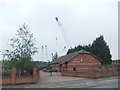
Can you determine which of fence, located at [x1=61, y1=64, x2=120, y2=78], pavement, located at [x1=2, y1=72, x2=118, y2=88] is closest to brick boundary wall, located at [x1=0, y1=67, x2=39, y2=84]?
pavement, located at [x1=2, y1=72, x2=118, y2=88]

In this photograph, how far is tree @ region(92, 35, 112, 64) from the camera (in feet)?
175

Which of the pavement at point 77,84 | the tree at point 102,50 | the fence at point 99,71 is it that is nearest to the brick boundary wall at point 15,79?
the pavement at point 77,84

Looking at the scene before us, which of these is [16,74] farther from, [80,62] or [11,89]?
[80,62]

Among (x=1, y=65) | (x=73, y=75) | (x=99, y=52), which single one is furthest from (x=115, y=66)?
(x=99, y=52)

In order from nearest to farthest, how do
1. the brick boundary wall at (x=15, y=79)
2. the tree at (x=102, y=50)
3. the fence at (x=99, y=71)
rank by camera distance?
the brick boundary wall at (x=15, y=79)
the fence at (x=99, y=71)
the tree at (x=102, y=50)

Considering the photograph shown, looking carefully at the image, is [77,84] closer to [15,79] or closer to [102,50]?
[15,79]

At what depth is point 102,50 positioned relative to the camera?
5428cm

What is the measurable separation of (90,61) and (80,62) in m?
3.14

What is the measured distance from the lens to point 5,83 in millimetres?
19672

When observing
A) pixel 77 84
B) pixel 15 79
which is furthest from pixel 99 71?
pixel 15 79

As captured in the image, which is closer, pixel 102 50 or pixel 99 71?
pixel 99 71

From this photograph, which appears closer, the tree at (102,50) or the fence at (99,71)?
the fence at (99,71)

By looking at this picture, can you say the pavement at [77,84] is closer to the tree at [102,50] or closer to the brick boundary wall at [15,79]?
the brick boundary wall at [15,79]

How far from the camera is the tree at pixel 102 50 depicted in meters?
53.5
